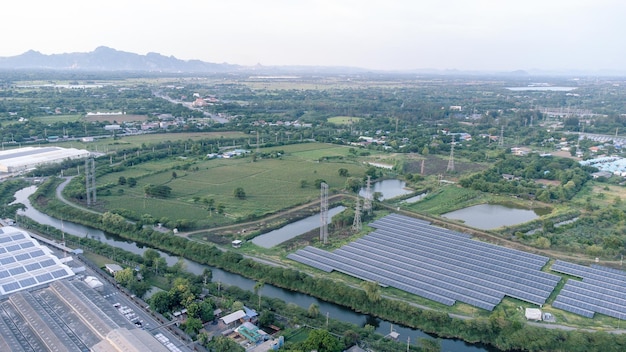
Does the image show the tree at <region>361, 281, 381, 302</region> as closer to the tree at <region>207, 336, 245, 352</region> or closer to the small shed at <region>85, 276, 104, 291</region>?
the tree at <region>207, 336, 245, 352</region>

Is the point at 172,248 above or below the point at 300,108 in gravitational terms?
below

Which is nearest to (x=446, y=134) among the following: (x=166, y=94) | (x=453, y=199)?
(x=453, y=199)

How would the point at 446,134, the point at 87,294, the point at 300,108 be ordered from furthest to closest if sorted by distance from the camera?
the point at 300,108, the point at 446,134, the point at 87,294

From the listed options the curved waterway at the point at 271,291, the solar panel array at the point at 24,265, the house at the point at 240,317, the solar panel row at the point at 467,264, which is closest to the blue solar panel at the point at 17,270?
the solar panel array at the point at 24,265

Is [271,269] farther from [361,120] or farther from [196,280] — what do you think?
[361,120]

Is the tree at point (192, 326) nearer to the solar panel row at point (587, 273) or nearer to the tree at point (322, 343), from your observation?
the tree at point (322, 343)

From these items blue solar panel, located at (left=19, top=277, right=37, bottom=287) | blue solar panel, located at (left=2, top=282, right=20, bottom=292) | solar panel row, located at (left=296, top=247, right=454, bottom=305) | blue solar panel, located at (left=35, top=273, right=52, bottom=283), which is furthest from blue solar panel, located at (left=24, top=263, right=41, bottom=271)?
solar panel row, located at (left=296, top=247, right=454, bottom=305)

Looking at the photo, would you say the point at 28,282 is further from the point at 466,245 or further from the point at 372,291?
the point at 466,245
